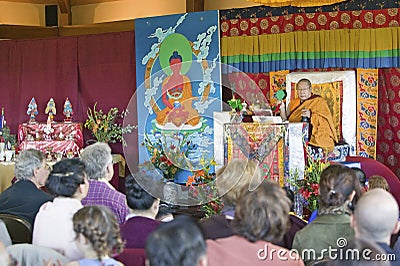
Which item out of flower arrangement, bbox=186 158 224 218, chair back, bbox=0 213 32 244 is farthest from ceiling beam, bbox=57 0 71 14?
chair back, bbox=0 213 32 244

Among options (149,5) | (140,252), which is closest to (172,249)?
(140,252)

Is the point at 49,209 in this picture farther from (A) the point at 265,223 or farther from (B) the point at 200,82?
(B) the point at 200,82

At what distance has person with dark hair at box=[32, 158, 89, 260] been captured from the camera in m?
2.64

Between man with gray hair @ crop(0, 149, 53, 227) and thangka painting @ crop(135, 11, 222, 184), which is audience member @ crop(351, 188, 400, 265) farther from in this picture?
thangka painting @ crop(135, 11, 222, 184)

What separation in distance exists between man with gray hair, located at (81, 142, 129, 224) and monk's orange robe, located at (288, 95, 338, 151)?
11.1 feet

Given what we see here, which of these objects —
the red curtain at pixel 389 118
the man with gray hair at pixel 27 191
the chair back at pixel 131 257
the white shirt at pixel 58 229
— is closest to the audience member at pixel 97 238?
the chair back at pixel 131 257

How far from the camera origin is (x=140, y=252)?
2377mm

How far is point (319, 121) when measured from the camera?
659cm

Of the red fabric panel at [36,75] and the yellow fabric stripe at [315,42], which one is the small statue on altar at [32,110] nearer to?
the red fabric panel at [36,75]

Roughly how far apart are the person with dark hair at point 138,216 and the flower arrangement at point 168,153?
410cm

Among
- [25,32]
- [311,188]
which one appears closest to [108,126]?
[25,32]

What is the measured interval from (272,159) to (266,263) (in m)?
3.09

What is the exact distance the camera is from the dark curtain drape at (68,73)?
822 centimetres

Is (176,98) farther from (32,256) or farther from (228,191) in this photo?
(32,256)
